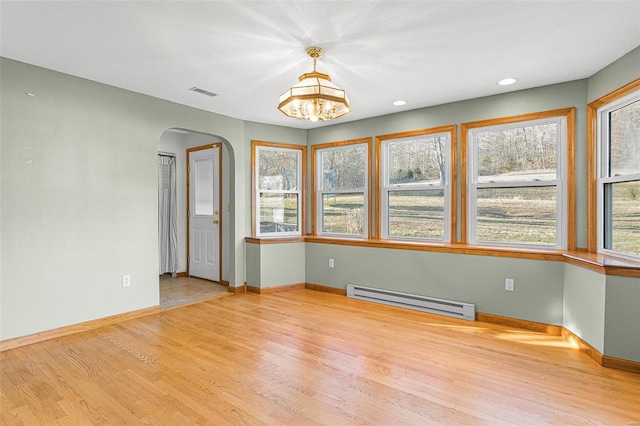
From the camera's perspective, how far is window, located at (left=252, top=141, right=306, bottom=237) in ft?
17.0

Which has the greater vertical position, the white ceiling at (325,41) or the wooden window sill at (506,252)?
the white ceiling at (325,41)

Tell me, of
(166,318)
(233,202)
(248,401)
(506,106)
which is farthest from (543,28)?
(166,318)

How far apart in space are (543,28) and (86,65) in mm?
3581

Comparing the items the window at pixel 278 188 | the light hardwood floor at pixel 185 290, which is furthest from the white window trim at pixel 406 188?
the light hardwood floor at pixel 185 290

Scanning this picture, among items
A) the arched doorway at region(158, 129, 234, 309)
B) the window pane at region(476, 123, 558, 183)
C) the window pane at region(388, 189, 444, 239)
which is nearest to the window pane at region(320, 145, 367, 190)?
the window pane at region(388, 189, 444, 239)

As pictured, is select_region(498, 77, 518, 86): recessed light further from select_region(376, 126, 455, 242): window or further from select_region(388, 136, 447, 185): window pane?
select_region(388, 136, 447, 185): window pane

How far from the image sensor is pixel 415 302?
417cm

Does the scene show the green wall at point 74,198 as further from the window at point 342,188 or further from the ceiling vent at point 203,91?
the window at point 342,188

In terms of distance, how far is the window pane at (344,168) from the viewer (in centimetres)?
504

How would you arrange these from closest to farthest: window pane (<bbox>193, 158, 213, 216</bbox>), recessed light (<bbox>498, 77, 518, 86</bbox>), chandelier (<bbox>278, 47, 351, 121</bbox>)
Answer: chandelier (<bbox>278, 47, 351, 121</bbox>)
recessed light (<bbox>498, 77, 518, 86</bbox>)
window pane (<bbox>193, 158, 213, 216</bbox>)

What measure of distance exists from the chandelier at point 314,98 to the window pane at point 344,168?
7.09ft

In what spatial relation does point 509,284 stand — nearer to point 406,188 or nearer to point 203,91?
point 406,188

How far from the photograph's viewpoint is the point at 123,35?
2.52m

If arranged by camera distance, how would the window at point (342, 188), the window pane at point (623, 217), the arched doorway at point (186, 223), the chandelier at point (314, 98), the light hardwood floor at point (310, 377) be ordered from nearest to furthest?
1. the light hardwood floor at point (310, 377)
2. the chandelier at point (314, 98)
3. the window pane at point (623, 217)
4. the arched doorway at point (186, 223)
5. the window at point (342, 188)
